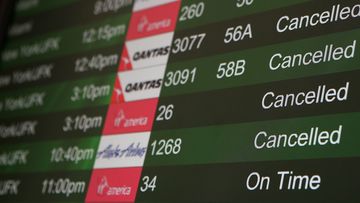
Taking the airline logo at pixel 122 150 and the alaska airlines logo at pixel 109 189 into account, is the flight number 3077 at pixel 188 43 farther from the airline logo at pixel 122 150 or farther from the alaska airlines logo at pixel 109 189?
the alaska airlines logo at pixel 109 189

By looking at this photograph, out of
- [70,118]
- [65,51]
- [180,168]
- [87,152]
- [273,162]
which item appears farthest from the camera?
[65,51]

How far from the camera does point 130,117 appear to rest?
1.80m

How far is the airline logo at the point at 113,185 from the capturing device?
1.69 m

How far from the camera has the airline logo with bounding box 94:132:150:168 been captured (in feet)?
5.64

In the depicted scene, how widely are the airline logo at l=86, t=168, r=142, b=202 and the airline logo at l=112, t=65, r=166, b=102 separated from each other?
0.23 metres

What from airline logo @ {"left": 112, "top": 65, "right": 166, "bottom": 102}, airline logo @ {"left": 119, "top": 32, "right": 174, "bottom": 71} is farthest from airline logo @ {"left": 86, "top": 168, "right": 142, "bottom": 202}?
airline logo @ {"left": 119, "top": 32, "right": 174, "bottom": 71}

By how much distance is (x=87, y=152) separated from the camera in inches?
74.6

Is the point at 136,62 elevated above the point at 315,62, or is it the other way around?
the point at 136,62

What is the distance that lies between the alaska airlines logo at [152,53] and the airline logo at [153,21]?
6 centimetres

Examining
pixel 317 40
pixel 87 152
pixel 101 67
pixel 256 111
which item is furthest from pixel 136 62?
pixel 317 40

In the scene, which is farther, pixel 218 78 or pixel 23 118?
pixel 23 118

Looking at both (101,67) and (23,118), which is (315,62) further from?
(23,118)

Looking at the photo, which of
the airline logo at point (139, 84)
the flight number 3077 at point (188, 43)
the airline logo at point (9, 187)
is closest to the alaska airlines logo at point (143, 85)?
the airline logo at point (139, 84)

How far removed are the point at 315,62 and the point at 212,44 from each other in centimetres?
36
